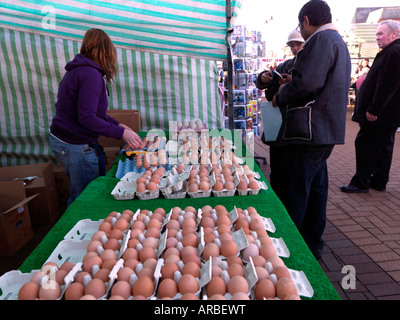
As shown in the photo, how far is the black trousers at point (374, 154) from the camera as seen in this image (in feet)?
12.4

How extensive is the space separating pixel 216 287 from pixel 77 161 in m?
1.69

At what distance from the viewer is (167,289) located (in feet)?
3.51

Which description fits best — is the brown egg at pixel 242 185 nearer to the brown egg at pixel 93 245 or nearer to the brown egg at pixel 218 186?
the brown egg at pixel 218 186

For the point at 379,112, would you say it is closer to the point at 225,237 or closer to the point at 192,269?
the point at 225,237

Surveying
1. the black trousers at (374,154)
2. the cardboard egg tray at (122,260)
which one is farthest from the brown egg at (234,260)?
the black trousers at (374,154)

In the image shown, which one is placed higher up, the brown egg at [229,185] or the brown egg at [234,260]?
the brown egg at [229,185]

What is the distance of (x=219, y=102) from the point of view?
4.28 metres

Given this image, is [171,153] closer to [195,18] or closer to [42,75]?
[195,18]

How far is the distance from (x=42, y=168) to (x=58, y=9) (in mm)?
1834

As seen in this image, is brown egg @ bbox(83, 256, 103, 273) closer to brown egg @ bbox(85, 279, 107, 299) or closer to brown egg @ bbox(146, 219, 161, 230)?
brown egg @ bbox(85, 279, 107, 299)

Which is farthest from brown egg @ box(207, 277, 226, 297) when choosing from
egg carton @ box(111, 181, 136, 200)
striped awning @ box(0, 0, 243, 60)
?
striped awning @ box(0, 0, 243, 60)

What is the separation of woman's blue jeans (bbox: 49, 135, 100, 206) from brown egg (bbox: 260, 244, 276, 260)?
1.62 m

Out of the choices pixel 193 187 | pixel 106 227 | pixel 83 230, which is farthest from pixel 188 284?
pixel 193 187

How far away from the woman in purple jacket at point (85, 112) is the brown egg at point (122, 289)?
130 centimetres
